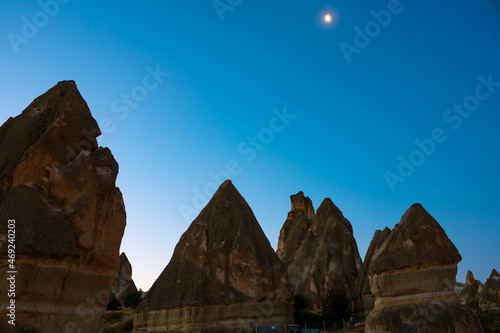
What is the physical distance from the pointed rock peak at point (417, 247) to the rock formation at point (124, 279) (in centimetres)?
4584

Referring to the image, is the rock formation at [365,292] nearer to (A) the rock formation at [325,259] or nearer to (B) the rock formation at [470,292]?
(A) the rock formation at [325,259]

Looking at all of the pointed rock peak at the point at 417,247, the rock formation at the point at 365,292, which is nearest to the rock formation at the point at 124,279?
Result: the rock formation at the point at 365,292

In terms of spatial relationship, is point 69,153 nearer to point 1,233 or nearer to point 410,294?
point 1,233

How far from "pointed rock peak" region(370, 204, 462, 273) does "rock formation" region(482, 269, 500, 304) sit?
46.2 metres

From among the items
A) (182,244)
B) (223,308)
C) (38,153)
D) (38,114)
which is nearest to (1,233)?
(38,153)

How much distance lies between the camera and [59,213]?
11.6 metres

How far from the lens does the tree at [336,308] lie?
37.8m

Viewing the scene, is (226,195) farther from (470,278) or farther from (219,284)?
(470,278)

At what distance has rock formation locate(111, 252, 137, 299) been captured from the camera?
190 feet

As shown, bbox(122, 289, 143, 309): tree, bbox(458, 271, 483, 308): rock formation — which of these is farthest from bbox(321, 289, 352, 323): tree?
bbox(122, 289, 143, 309): tree

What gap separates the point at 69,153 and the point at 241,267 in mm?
22848

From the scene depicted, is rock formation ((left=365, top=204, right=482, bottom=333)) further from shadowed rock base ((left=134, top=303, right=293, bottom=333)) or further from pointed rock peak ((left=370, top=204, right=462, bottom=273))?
shadowed rock base ((left=134, top=303, right=293, bottom=333))

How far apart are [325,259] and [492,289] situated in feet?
97.1

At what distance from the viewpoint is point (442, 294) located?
771 inches
